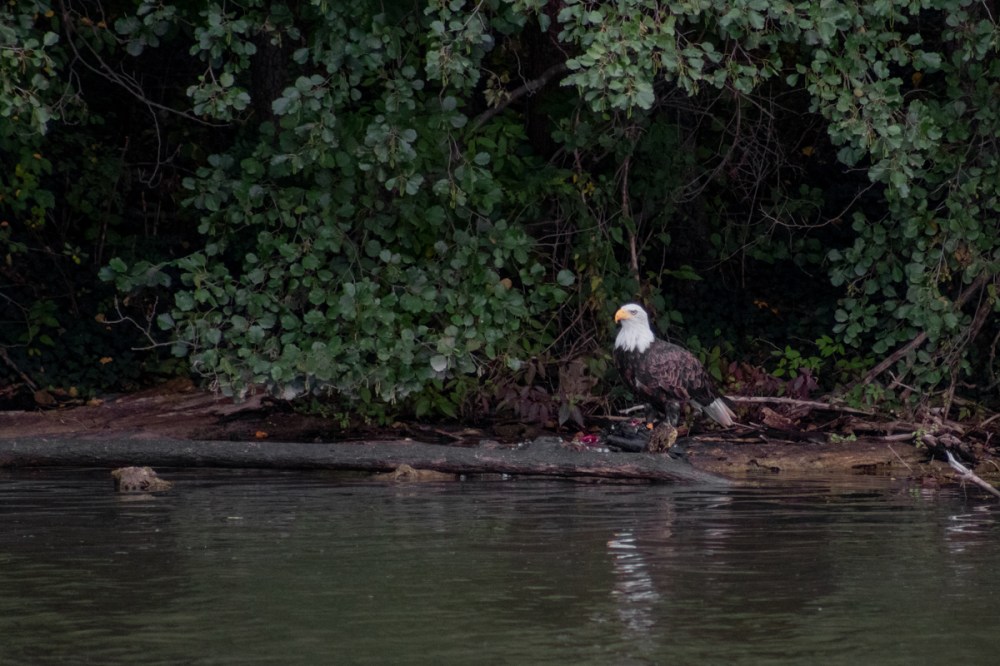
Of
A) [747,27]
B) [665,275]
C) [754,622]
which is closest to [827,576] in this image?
[754,622]

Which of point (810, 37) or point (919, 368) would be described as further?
point (919, 368)

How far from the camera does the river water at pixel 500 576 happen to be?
5906 millimetres

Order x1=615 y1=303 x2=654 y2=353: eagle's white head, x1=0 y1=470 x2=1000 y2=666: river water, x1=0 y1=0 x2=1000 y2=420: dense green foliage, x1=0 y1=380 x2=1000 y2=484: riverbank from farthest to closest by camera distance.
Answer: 1. x1=615 y1=303 x2=654 y2=353: eagle's white head
2. x1=0 y1=380 x2=1000 y2=484: riverbank
3. x1=0 y1=0 x2=1000 y2=420: dense green foliage
4. x1=0 y1=470 x2=1000 y2=666: river water

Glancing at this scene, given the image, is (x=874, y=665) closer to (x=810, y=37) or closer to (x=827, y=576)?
(x=827, y=576)

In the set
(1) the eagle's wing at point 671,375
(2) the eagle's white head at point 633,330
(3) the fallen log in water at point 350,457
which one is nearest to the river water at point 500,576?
(3) the fallen log in water at point 350,457

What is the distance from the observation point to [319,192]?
12.1 m

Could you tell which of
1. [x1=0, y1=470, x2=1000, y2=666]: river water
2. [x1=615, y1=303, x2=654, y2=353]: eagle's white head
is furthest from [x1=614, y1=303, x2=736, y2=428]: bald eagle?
[x1=0, y1=470, x2=1000, y2=666]: river water

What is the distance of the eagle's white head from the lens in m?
12.4

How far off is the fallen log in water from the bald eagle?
1.11m

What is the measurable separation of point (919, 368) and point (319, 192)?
4.55 meters

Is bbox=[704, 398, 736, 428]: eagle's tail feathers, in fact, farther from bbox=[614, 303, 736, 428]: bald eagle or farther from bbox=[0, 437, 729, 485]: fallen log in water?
bbox=[0, 437, 729, 485]: fallen log in water

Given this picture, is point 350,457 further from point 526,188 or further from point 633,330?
point 526,188

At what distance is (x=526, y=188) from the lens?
13070 millimetres

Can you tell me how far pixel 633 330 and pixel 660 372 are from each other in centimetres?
40
